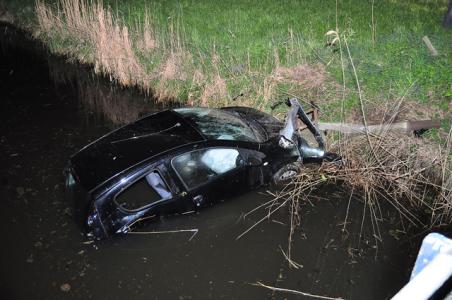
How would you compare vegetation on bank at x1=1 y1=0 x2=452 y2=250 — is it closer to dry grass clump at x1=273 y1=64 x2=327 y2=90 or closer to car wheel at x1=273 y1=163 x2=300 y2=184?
dry grass clump at x1=273 y1=64 x2=327 y2=90

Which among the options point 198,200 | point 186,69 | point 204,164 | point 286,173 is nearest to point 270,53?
point 186,69

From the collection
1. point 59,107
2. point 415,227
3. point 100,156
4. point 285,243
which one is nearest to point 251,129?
point 285,243

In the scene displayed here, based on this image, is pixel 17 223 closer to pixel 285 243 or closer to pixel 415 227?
pixel 285 243

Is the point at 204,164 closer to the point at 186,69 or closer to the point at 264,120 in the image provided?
the point at 264,120

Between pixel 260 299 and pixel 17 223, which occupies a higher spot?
pixel 17 223

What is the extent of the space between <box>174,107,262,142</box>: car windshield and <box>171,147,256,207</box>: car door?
0.25 m

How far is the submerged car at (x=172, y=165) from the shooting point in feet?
18.8

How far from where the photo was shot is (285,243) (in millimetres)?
6426

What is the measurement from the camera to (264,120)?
24.9ft

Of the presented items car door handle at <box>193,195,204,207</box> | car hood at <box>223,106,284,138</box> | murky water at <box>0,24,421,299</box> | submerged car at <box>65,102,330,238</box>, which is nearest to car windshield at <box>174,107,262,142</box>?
submerged car at <box>65,102,330,238</box>

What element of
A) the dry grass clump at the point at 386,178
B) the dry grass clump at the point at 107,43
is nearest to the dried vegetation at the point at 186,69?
the dry grass clump at the point at 107,43

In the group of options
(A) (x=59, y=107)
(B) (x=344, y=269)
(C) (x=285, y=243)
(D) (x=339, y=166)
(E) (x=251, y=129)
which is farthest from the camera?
(A) (x=59, y=107)

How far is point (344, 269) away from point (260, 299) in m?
1.38

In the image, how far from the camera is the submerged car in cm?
572
